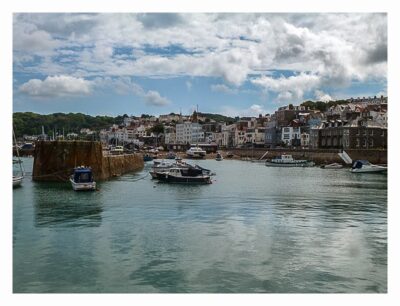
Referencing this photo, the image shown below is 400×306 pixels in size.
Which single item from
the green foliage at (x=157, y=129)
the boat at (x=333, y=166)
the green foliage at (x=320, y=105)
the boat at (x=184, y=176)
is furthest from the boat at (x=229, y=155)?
the boat at (x=184, y=176)

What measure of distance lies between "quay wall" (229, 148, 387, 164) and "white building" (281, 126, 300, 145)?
16.9 feet

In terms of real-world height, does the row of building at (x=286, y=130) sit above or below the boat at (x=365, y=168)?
above

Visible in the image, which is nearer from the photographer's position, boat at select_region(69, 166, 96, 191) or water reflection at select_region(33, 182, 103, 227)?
water reflection at select_region(33, 182, 103, 227)

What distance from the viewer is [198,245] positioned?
7316mm

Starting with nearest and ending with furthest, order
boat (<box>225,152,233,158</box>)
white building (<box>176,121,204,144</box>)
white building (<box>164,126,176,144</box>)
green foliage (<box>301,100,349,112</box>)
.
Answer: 1. boat (<box>225,152,233,158</box>)
2. green foliage (<box>301,100,349,112</box>)
3. white building (<box>176,121,204,144</box>)
4. white building (<box>164,126,176,144</box>)

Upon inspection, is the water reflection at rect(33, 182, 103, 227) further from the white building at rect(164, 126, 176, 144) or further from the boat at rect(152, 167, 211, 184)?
the white building at rect(164, 126, 176, 144)

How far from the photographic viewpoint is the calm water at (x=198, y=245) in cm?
560

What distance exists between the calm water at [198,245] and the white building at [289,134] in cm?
3635

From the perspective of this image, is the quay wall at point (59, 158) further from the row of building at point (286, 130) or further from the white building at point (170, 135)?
the white building at point (170, 135)

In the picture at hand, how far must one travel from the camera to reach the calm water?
5598 millimetres

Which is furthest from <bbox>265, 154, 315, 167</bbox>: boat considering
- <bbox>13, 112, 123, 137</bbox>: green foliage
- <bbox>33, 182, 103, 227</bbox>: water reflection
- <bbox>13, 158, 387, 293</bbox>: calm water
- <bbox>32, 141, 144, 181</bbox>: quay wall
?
<bbox>13, 158, 387, 293</bbox>: calm water

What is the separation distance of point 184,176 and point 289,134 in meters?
32.4

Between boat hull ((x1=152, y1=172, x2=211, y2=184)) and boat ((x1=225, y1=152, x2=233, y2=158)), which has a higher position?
boat ((x1=225, y1=152, x2=233, y2=158))

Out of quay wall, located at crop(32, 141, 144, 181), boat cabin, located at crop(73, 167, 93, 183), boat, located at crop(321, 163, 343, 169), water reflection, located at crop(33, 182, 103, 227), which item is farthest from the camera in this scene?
boat, located at crop(321, 163, 343, 169)
